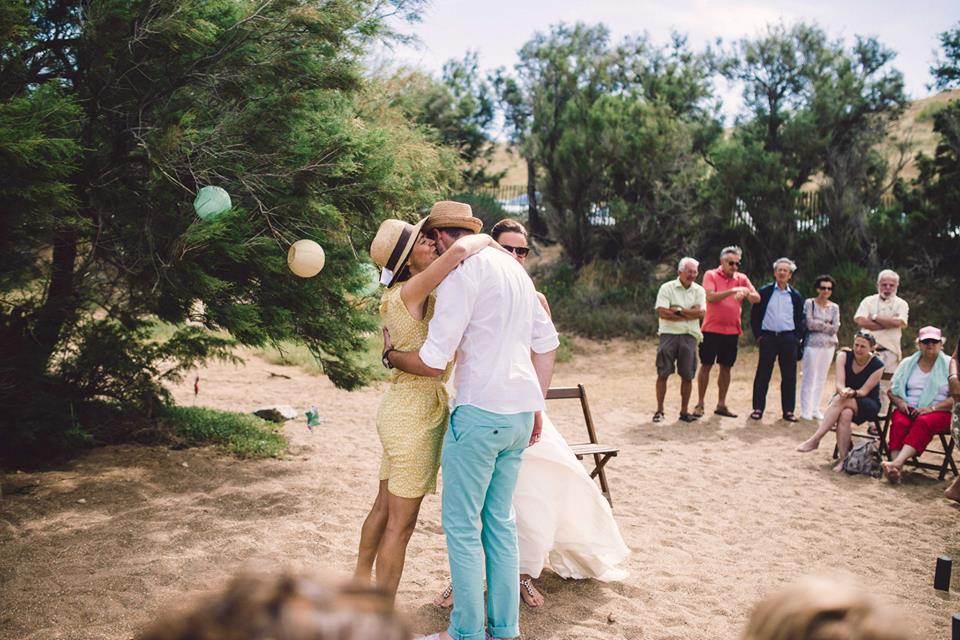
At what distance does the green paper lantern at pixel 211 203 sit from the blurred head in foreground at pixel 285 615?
4983 mm

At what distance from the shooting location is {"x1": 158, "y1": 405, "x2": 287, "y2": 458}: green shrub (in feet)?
24.5

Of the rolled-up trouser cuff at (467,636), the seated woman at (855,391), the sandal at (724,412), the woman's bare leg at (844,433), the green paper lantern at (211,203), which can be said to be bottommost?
the rolled-up trouser cuff at (467,636)

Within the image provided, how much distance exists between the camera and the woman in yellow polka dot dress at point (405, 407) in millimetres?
3494

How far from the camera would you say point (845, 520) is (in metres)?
6.25

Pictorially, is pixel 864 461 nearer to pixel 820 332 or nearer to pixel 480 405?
pixel 820 332

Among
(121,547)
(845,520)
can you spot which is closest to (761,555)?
(845,520)

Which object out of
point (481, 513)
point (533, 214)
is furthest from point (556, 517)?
point (533, 214)

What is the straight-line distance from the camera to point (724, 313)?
33.0ft

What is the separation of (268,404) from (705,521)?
20.0ft

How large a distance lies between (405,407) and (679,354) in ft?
22.6

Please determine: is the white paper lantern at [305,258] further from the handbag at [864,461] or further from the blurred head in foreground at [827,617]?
the handbag at [864,461]

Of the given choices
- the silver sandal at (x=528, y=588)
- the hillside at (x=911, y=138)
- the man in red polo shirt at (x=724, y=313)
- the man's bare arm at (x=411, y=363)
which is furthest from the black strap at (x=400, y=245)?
the hillside at (x=911, y=138)

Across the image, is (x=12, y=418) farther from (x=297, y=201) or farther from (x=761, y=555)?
(x=761, y=555)

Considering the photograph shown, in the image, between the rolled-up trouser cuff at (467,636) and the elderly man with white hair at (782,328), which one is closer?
the rolled-up trouser cuff at (467,636)
